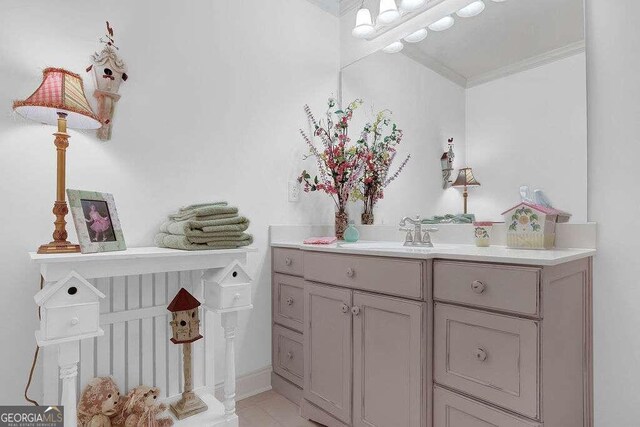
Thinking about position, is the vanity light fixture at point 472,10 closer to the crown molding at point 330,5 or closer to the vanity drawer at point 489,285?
the crown molding at point 330,5

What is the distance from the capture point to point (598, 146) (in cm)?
149

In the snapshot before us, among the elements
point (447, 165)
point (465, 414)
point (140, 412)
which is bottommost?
point (140, 412)

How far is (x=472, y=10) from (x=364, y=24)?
693mm

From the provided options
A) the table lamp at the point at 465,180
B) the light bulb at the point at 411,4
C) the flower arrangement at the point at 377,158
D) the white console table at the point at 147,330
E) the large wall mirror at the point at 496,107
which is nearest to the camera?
the white console table at the point at 147,330

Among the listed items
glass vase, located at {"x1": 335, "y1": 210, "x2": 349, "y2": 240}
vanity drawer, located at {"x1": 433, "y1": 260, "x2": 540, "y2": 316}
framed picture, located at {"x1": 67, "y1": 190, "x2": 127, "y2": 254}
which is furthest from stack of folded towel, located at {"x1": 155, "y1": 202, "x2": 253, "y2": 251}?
vanity drawer, located at {"x1": 433, "y1": 260, "x2": 540, "y2": 316}

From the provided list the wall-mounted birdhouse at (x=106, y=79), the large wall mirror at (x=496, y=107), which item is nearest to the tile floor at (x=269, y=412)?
the large wall mirror at (x=496, y=107)

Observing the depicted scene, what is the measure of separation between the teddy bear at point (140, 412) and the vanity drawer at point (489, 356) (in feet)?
3.89

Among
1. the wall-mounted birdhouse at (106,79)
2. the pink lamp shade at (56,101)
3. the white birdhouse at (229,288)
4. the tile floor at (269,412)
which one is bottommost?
the tile floor at (269,412)

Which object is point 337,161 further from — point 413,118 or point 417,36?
point 417,36

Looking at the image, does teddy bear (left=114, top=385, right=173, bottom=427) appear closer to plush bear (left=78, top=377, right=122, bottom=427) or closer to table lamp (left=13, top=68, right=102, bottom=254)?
plush bear (left=78, top=377, right=122, bottom=427)

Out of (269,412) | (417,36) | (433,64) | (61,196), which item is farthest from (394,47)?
(269,412)

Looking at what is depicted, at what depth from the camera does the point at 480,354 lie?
3.97ft

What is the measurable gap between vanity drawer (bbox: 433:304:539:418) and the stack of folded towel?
36.3 inches

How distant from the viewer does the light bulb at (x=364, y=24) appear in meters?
2.31
